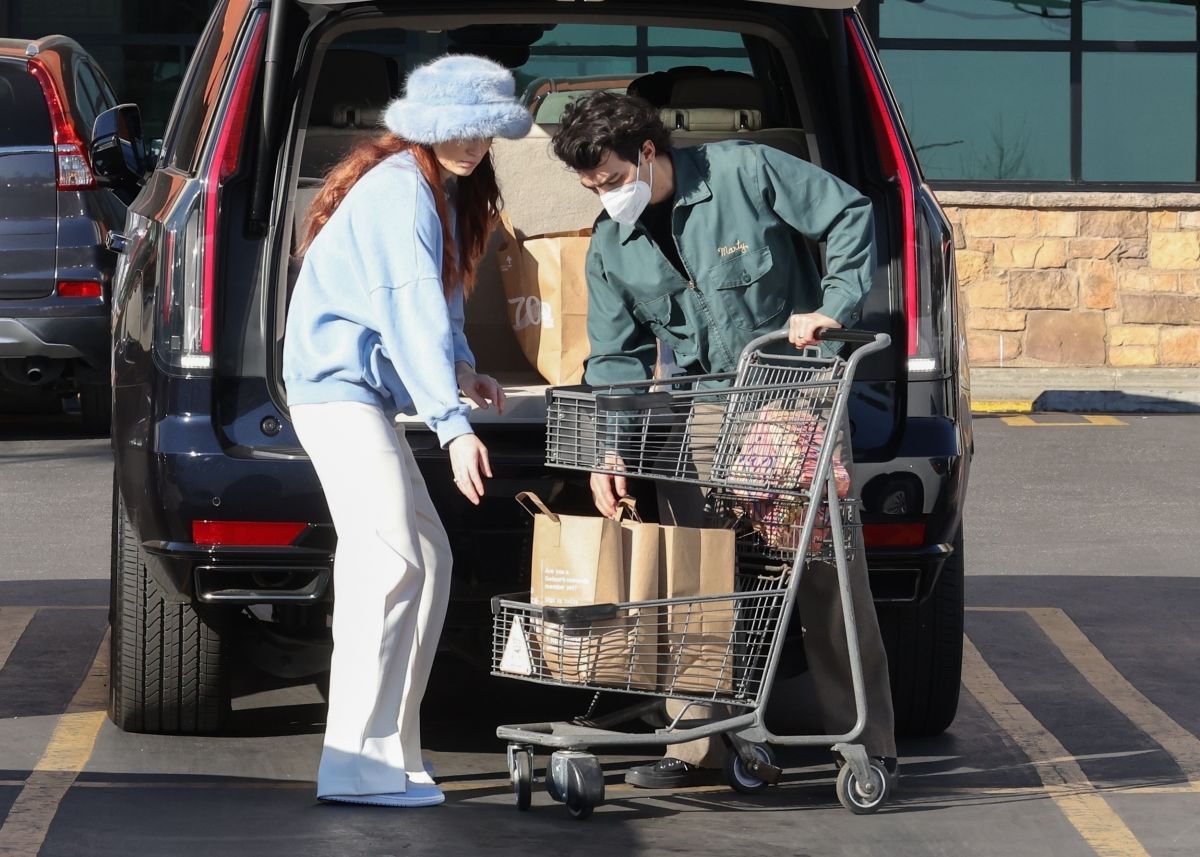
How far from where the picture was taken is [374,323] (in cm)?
450

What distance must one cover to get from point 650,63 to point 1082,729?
29.6 feet

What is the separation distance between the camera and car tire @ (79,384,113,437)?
1089cm

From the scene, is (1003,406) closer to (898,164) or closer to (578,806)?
(898,164)

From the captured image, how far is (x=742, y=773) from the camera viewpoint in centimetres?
484

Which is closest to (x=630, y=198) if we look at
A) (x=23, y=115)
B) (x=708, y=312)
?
(x=708, y=312)

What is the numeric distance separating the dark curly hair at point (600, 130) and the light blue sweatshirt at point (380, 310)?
36cm

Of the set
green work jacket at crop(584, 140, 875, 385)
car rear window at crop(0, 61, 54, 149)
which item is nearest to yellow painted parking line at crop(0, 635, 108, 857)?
green work jacket at crop(584, 140, 875, 385)

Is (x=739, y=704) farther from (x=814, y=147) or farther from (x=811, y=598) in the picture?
(x=814, y=147)

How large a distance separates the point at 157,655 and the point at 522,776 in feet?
3.40


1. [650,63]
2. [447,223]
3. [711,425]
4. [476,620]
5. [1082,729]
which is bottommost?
[1082,729]

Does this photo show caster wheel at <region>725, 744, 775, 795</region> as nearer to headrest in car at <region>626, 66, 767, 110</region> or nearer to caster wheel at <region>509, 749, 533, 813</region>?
caster wheel at <region>509, 749, 533, 813</region>

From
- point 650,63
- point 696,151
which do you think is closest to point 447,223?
point 696,151

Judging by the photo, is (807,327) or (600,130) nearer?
(807,327)

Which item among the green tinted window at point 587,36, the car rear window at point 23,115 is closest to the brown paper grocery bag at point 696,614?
the car rear window at point 23,115
